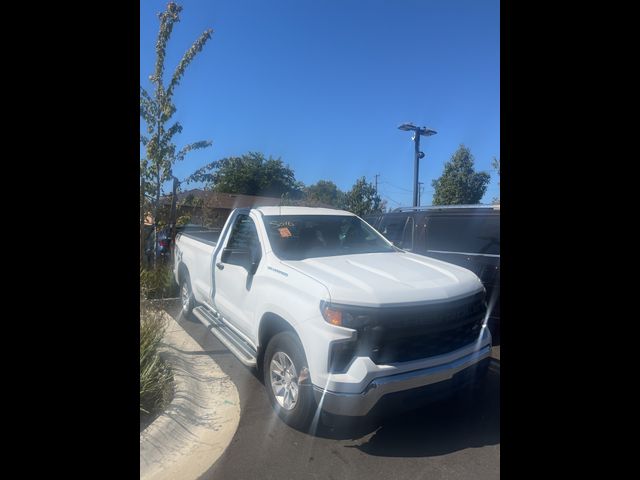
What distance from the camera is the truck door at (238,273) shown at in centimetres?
405

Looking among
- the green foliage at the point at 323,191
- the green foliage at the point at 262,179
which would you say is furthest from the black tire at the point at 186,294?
the green foliage at the point at 262,179

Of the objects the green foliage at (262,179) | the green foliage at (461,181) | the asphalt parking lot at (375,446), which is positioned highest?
the green foliage at (262,179)

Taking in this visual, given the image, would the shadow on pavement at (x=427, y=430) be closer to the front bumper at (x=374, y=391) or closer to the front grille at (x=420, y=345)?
the front bumper at (x=374, y=391)

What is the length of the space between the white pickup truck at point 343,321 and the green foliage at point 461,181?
716 centimetres

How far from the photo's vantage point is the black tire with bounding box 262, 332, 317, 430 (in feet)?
9.92

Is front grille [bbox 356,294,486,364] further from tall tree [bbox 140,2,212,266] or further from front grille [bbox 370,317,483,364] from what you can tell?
tall tree [bbox 140,2,212,266]

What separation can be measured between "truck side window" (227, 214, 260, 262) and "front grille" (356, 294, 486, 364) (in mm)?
2034

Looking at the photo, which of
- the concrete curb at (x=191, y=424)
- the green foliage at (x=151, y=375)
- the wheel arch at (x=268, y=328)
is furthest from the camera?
the wheel arch at (x=268, y=328)

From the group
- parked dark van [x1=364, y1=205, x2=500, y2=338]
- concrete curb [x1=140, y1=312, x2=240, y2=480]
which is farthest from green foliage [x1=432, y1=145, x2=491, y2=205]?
concrete curb [x1=140, y1=312, x2=240, y2=480]

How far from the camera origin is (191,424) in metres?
3.23

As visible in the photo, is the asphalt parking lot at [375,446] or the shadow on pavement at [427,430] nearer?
the asphalt parking lot at [375,446]

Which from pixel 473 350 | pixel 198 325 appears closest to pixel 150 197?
pixel 198 325

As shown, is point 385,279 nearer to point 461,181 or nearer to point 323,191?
point 461,181
